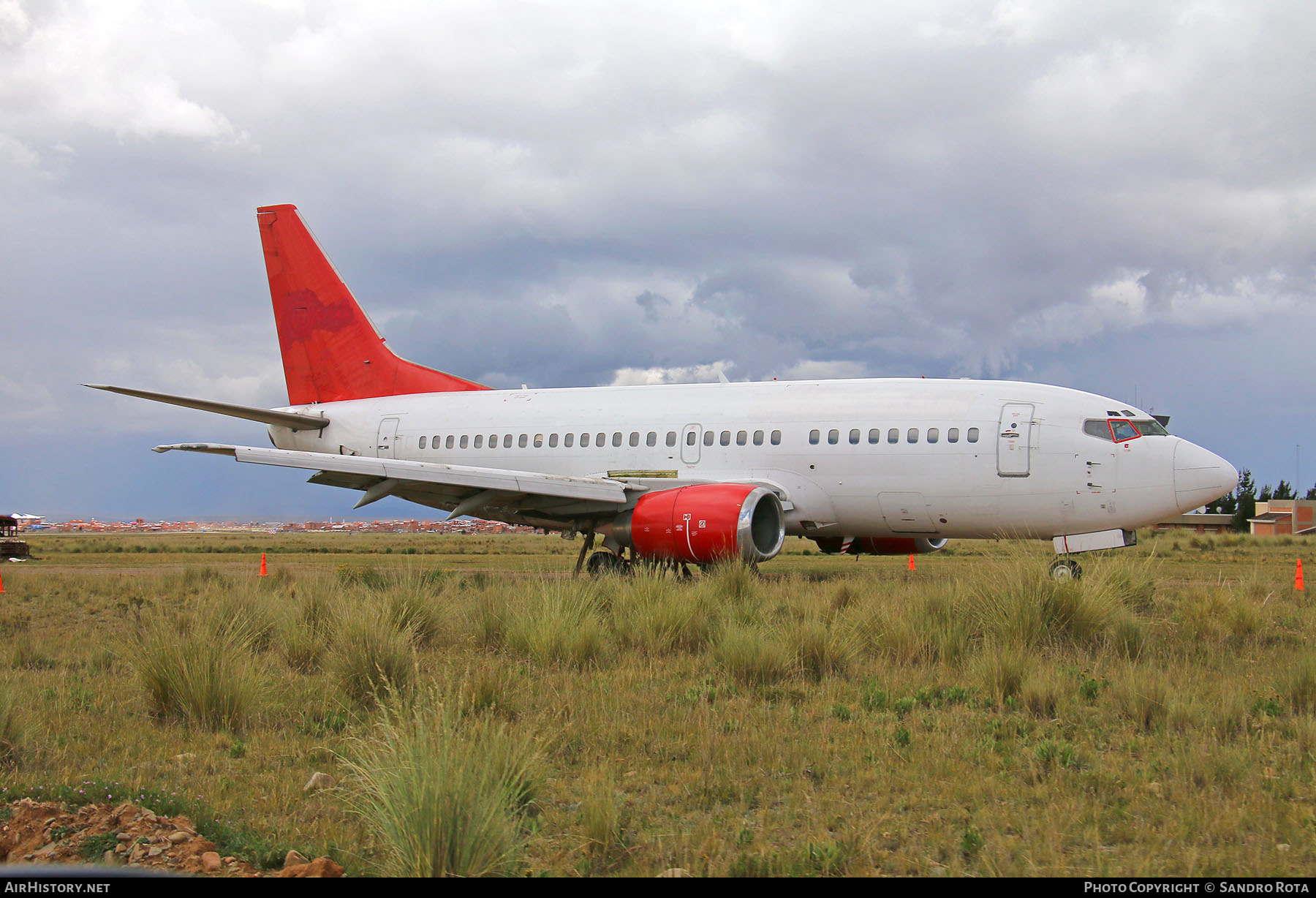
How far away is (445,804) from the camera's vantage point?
12.3 feet

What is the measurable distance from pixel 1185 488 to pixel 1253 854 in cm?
1181

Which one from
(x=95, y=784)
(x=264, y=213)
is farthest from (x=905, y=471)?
(x=264, y=213)

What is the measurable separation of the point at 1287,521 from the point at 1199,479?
215 feet

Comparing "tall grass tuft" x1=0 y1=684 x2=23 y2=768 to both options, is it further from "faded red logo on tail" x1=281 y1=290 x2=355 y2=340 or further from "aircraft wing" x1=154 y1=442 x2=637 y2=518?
"faded red logo on tail" x1=281 y1=290 x2=355 y2=340

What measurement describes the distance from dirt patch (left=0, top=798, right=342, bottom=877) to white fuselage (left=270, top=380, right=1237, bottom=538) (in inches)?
522

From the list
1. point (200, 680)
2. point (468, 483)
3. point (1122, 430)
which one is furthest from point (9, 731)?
point (1122, 430)

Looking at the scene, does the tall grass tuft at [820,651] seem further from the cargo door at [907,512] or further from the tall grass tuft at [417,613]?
the cargo door at [907,512]

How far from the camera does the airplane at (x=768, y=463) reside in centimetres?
1492

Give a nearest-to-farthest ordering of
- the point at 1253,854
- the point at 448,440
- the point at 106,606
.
A: the point at 1253,854 → the point at 106,606 → the point at 448,440

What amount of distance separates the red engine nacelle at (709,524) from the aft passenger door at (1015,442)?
3.72 m

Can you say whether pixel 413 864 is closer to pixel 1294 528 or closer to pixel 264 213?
pixel 264 213

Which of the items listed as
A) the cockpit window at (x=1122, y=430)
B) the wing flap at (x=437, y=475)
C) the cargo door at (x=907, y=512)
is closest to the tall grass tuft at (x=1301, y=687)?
the cockpit window at (x=1122, y=430)

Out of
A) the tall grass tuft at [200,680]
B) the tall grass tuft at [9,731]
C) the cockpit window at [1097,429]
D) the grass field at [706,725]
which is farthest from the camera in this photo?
the cockpit window at [1097,429]

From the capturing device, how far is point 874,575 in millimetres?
18141
